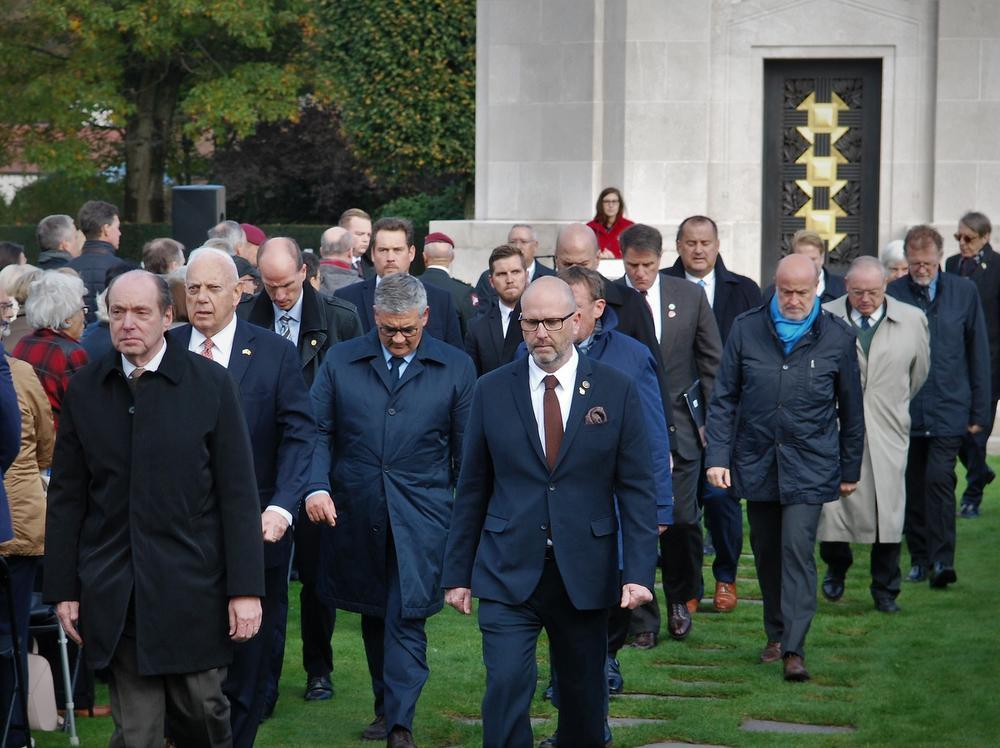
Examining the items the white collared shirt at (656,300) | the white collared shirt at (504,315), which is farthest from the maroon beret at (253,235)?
the white collared shirt at (656,300)

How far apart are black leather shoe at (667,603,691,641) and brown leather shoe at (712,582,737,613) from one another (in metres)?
0.86

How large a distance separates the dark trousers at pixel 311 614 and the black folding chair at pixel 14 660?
1.76m

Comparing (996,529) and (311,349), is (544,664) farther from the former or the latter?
(996,529)

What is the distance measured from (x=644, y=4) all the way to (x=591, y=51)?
2.63 ft

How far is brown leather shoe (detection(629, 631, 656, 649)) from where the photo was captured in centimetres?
1014

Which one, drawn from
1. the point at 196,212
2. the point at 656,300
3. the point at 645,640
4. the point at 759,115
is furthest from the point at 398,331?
the point at 759,115

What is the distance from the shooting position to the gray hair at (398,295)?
817cm

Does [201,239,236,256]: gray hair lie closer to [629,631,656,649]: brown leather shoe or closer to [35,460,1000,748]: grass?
[35,460,1000,748]: grass

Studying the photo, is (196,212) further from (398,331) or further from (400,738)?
(400,738)

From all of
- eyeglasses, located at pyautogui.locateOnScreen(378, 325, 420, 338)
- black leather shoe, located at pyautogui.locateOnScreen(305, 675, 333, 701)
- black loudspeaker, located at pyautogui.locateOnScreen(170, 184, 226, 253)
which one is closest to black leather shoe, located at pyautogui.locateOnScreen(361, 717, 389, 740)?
black leather shoe, located at pyautogui.locateOnScreen(305, 675, 333, 701)

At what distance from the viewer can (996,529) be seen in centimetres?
1411

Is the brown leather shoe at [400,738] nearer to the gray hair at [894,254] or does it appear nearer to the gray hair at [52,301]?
the gray hair at [52,301]

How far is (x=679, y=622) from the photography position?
10.4 metres

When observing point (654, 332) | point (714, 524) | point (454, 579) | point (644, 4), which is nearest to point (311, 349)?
point (654, 332)
